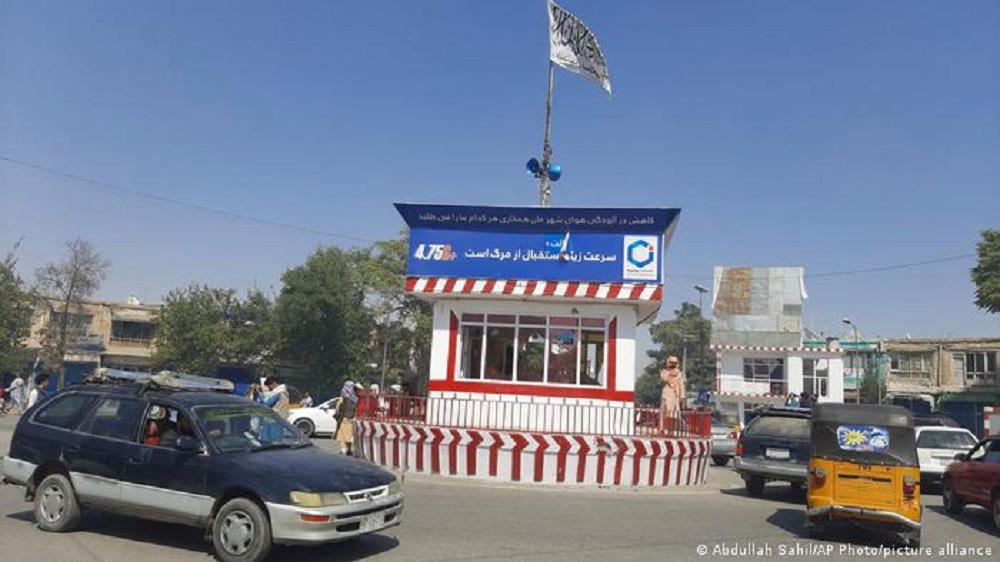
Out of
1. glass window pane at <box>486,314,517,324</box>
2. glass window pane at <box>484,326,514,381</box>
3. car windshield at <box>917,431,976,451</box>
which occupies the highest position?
glass window pane at <box>486,314,517,324</box>

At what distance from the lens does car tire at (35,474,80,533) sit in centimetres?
774

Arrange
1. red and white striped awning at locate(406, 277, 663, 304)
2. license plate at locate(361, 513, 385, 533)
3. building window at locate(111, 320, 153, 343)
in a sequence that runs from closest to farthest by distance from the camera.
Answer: license plate at locate(361, 513, 385, 533)
red and white striped awning at locate(406, 277, 663, 304)
building window at locate(111, 320, 153, 343)

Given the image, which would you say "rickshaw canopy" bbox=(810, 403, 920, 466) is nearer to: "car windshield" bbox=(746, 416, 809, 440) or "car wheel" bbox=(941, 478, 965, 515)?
"car windshield" bbox=(746, 416, 809, 440)

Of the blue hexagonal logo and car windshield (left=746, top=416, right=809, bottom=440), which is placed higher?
the blue hexagonal logo

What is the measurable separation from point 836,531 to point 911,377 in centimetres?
4937

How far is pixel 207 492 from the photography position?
22.7 ft

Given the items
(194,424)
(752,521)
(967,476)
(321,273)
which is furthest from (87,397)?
(321,273)

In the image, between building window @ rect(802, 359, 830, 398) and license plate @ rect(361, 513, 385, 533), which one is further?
building window @ rect(802, 359, 830, 398)

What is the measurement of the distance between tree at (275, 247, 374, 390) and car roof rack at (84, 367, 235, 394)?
38884mm

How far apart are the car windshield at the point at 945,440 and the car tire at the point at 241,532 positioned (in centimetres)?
1487

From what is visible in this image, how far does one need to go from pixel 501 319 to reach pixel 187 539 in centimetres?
900

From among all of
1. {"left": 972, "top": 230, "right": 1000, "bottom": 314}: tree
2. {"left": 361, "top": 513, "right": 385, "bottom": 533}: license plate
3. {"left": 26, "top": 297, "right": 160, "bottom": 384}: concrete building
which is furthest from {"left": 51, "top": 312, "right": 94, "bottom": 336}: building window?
{"left": 972, "top": 230, "right": 1000, "bottom": 314}: tree

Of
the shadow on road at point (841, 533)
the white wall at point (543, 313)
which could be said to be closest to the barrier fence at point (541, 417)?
the white wall at point (543, 313)

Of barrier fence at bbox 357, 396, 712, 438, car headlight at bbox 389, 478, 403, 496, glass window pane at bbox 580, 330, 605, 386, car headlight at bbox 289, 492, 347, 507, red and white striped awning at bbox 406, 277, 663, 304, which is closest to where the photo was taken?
car headlight at bbox 289, 492, 347, 507
